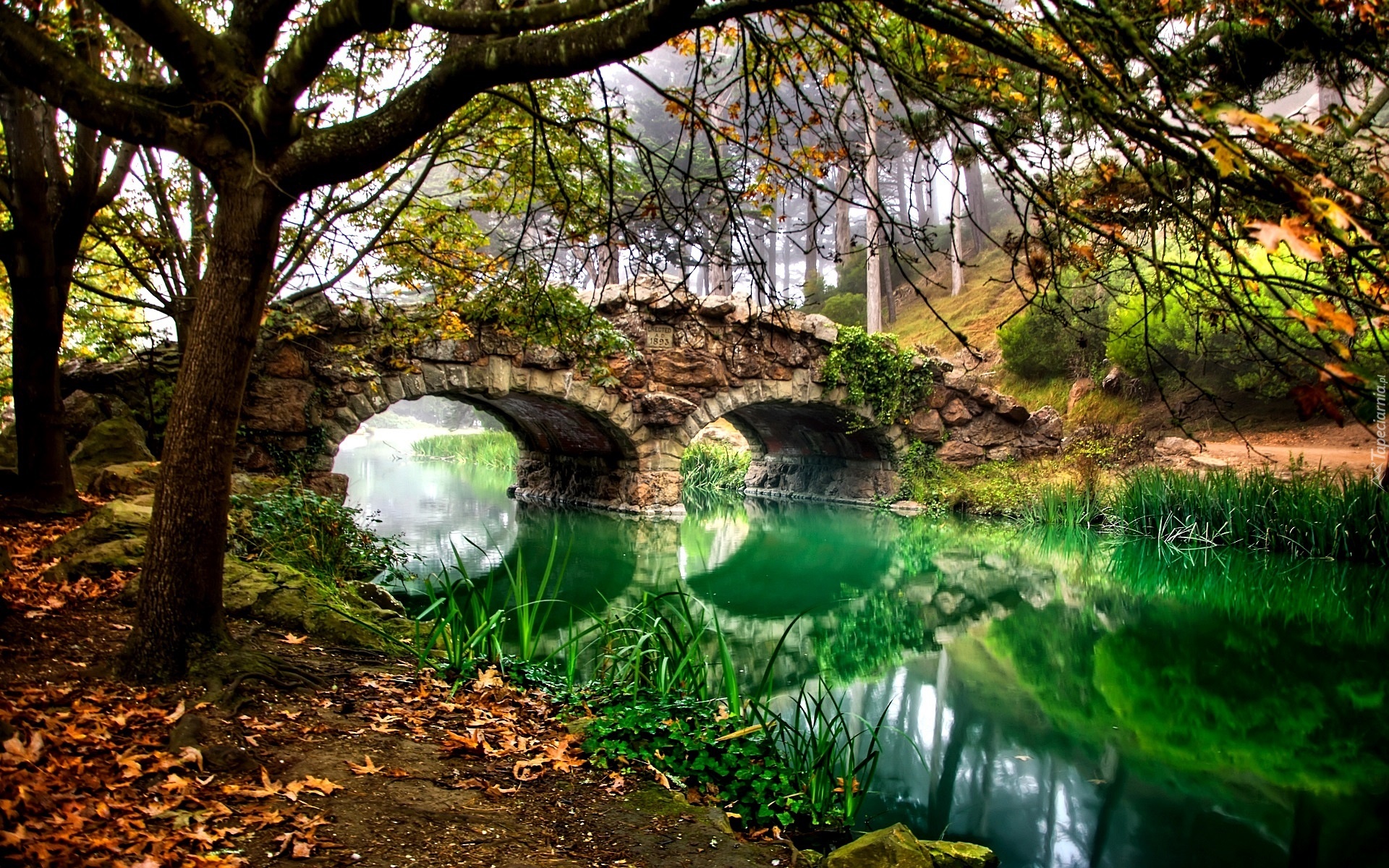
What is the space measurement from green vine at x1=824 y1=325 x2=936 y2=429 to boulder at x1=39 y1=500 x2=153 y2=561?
36.2 feet

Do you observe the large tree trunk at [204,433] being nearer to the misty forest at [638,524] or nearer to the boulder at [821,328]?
Result: the misty forest at [638,524]

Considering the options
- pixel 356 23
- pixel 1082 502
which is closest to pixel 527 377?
pixel 1082 502

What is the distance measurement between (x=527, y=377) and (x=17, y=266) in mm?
6513

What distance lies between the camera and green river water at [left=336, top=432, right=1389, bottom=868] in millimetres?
3920

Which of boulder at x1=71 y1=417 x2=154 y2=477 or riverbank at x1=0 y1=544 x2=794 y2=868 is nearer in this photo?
riverbank at x1=0 y1=544 x2=794 y2=868

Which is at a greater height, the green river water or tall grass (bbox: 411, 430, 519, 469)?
tall grass (bbox: 411, 430, 519, 469)

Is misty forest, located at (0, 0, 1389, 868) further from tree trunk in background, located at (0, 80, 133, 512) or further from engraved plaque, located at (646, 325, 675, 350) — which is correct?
engraved plaque, located at (646, 325, 675, 350)

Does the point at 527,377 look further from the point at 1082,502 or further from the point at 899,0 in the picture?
the point at 899,0

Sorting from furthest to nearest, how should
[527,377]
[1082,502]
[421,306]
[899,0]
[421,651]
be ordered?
1. [1082,502]
2. [527,377]
3. [421,306]
4. [421,651]
5. [899,0]

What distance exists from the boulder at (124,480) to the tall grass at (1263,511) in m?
10.9

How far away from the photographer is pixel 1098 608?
8.03 metres

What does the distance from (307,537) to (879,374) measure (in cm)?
1066

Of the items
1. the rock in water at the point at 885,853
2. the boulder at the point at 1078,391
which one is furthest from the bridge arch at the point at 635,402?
the rock in water at the point at 885,853

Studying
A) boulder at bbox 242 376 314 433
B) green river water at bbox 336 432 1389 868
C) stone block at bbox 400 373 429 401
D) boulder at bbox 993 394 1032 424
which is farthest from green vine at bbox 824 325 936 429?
boulder at bbox 242 376 314 433
